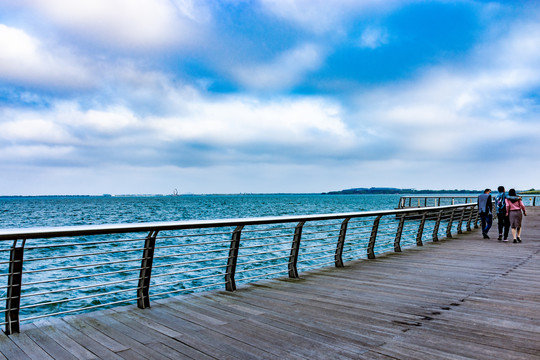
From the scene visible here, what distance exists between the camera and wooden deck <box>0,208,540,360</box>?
3559mm

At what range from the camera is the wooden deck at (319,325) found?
3559 mm

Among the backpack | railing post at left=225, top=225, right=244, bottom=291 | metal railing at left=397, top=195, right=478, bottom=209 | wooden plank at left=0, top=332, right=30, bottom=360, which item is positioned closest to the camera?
wooden plank at left=0, top=332, right=30, bottom=360

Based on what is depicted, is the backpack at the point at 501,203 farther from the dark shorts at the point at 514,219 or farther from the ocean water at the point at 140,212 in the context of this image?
the ocean water at the point at 140,212

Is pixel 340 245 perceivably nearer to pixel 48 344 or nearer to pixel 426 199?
pixel 48 344

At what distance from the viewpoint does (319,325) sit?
Answer: 170 inches

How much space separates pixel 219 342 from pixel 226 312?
1.05 m

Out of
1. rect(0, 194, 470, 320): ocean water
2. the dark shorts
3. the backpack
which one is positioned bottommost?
rect(0, 194, 470, 320): ocean water

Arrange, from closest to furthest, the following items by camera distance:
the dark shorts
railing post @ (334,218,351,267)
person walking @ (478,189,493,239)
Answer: railing post @ (334,218,351,267), the dark shorts, person walking @ (478,189,493,239)

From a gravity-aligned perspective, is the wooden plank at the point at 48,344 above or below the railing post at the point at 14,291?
below

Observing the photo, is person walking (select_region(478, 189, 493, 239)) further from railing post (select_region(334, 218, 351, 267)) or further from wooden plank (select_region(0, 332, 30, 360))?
wooden plank (select_region(0, 332, 30, 360))

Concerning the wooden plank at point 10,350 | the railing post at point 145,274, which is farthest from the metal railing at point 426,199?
the wooden plank at point 10,350

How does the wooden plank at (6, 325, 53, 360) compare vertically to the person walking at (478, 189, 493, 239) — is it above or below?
below

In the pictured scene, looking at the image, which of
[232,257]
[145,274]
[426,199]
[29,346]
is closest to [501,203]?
[232,257]

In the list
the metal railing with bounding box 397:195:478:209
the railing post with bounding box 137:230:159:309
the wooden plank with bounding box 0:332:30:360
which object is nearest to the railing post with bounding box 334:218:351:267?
the railing post with bounding box 137:230:159:309
